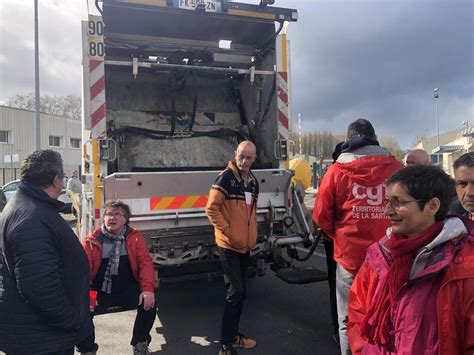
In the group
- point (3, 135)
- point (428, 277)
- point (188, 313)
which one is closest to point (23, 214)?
point (428, 277)

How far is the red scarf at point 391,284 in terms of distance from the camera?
1.43 metres

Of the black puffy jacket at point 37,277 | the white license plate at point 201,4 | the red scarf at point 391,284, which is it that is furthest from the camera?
the white license plate at point 201,4

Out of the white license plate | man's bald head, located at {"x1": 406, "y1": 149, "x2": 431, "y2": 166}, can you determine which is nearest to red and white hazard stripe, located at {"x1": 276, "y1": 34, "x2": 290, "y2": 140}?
the white license plate

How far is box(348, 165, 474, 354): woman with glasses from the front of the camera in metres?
1.30

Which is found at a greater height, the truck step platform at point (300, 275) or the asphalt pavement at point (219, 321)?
the truck step platform at point (300, 275)

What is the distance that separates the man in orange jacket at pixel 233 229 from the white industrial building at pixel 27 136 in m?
26.2

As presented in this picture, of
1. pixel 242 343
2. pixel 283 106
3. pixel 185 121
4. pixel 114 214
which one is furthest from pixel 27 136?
pixel 242 343

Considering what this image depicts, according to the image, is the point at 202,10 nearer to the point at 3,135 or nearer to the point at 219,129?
the point at 219,129

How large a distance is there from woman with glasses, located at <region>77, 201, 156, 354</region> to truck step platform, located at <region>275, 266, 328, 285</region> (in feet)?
4.36

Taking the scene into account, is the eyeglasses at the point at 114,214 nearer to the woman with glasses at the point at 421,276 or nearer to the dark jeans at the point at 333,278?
the dark jeans at the point at 333,278

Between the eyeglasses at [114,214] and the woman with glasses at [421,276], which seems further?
the eyeglasses at [114,214]

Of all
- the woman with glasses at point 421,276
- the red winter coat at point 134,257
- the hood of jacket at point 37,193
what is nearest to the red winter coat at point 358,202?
the woman with glasses at point 421,276

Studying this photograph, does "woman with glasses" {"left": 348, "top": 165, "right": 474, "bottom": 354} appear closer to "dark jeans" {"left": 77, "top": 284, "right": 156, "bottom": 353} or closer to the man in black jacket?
the man in black jacket

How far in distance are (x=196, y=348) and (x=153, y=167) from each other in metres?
2.11
